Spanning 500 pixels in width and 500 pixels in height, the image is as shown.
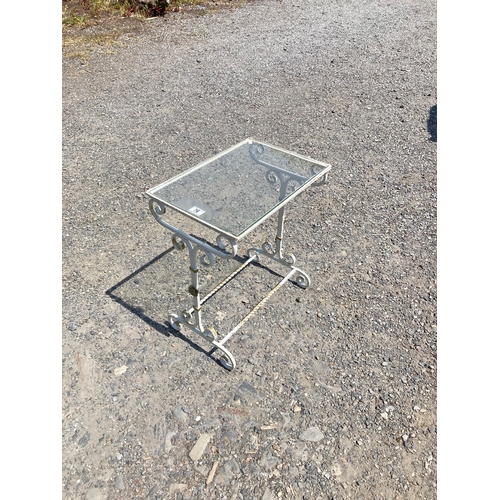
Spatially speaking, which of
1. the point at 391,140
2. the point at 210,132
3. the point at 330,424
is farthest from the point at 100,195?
the point at 391,140

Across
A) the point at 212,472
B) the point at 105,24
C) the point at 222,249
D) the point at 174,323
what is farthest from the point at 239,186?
the point at 105,24

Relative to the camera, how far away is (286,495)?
6.84 feet

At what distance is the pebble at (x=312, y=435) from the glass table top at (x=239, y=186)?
1.15m

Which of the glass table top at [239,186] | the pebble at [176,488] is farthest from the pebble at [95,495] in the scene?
the glass table top at [239,186]

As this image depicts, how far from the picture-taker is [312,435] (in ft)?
7.63

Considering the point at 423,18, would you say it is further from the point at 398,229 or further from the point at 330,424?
the point at 330,424

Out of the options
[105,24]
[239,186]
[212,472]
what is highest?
[239,186]

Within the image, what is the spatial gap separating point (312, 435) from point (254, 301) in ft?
3.41

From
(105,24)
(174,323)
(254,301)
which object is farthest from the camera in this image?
(105,24)

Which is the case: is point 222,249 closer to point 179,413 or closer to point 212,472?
point 179,413

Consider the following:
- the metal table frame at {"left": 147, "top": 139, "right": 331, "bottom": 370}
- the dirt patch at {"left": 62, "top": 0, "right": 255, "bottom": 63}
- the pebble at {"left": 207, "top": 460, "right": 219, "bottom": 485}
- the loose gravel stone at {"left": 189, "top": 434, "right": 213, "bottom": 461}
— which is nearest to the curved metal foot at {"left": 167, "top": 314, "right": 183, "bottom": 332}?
the metal table frame at {"left": 147, "top": 139, "right": 331, "bottom": 370}

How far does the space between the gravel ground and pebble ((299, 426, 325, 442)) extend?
0.04 ft

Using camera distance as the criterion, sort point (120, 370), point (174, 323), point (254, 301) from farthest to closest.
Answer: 1. point (254, 301)
2. point (174, 323)
3. point (120, 370)

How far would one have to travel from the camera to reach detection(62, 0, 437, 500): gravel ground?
2211 mm
